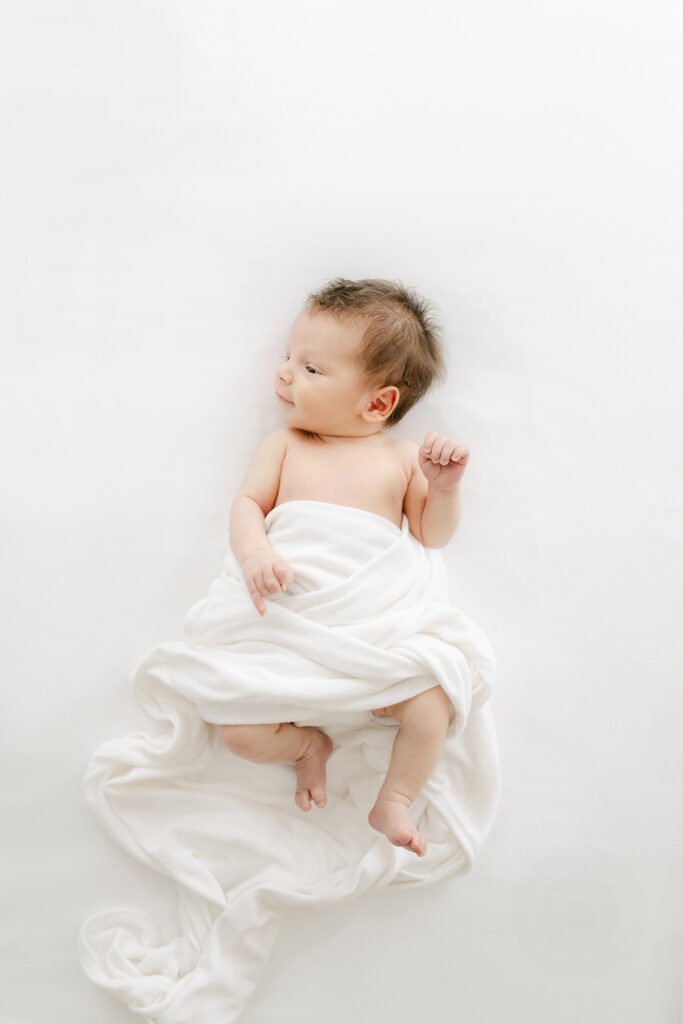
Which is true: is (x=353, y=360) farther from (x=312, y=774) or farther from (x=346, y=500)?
(x=312, y=774)

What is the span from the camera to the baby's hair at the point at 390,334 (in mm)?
1476

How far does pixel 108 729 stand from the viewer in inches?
58.7

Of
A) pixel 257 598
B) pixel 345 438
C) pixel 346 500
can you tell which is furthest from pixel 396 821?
pixel 345 438

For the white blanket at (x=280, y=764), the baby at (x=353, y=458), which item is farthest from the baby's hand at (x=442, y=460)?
the white blanket at (x=280, y=764)

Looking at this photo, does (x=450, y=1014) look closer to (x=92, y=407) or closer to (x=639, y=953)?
(x=639, y=953)

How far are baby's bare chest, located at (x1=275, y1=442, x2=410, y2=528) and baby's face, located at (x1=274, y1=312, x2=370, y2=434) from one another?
53 mm

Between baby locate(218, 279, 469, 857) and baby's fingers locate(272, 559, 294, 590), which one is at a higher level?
baby locate(218, 279, 469, 857)

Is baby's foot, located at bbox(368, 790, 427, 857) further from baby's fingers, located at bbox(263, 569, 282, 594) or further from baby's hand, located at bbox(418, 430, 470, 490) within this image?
baby's hand, located at bbox(418, 430, 470, 490)

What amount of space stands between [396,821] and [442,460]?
57cm

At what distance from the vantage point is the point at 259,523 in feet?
4.78

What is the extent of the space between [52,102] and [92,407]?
1.97ft

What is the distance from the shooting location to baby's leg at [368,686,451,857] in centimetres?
134

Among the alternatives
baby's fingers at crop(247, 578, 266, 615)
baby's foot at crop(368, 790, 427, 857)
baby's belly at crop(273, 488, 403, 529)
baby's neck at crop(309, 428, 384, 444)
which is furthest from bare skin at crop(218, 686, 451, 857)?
baby's neck at crop(309, 428, 384, 444)

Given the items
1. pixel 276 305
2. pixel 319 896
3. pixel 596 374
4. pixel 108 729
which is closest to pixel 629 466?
pixel 596 374
